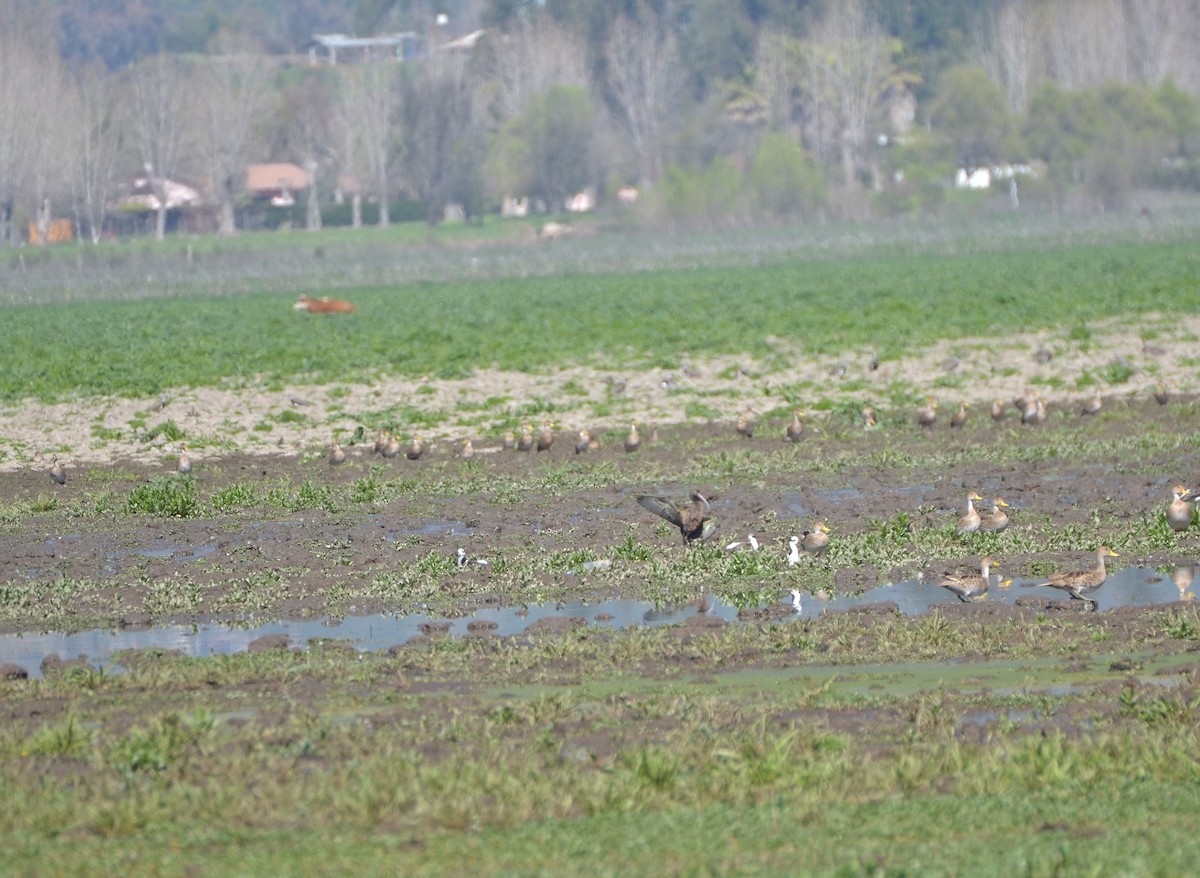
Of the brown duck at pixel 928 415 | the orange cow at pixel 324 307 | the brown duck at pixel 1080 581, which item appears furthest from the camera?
the orange cow at pixel 324 307

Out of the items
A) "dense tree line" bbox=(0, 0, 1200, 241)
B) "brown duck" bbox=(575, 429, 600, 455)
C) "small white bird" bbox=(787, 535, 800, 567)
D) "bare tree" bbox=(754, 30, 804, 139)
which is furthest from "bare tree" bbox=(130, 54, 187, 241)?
"small white bird" bbox=(787, 535, 800, 567)

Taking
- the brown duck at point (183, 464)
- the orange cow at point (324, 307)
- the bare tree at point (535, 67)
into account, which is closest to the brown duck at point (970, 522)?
the brown duck at point (183, 464)

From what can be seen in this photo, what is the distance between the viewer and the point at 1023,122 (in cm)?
9919

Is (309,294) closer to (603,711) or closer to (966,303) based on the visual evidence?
(966,303)

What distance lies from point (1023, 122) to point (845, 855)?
318ft

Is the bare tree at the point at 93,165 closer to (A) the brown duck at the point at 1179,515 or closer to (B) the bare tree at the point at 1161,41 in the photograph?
(B) the bare tree at the point at 1161,41

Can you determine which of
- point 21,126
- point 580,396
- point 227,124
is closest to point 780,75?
point 227,124

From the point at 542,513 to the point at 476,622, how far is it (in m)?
4.28

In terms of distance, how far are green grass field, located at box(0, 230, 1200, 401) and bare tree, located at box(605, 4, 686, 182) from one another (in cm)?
6853

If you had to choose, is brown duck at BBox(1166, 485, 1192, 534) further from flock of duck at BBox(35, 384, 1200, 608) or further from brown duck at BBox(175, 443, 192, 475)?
brown duck at BBox(175, 443, 192, 475)

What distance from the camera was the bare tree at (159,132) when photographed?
291ft

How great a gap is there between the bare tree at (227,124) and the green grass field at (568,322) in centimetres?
5473

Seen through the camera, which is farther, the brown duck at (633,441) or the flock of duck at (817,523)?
the brown duck at (633,441)

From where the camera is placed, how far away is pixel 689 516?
14398 millimetres
